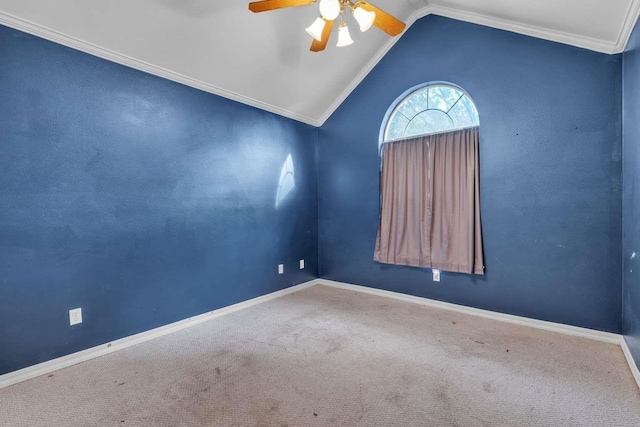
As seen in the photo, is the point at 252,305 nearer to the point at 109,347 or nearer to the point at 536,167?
the point at 109,347

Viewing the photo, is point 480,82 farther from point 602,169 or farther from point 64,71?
point 64,71

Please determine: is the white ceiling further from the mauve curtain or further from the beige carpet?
the beige carpet

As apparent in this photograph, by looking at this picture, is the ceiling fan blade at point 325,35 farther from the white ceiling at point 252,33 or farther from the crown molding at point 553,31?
the crown molding at point 553,31

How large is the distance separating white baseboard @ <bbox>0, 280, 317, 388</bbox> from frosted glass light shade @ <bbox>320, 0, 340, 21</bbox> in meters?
2.84

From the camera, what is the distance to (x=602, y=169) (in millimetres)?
2510

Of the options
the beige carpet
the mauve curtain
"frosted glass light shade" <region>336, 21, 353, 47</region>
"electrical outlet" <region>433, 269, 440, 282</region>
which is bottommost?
the beige carpet

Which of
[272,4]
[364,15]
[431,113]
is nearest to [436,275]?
[431,113]

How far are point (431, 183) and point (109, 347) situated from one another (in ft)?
11.2

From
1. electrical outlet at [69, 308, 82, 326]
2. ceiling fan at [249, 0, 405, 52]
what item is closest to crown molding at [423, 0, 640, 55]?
ceiling fan at [249, 0, 405, 52]

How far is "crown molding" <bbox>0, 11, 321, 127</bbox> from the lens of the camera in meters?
1.96

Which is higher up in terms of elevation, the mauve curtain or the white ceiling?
the white ceiling

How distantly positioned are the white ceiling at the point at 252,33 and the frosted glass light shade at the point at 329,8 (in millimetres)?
972

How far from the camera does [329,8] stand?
182 cm

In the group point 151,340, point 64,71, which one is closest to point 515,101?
point 64,71
